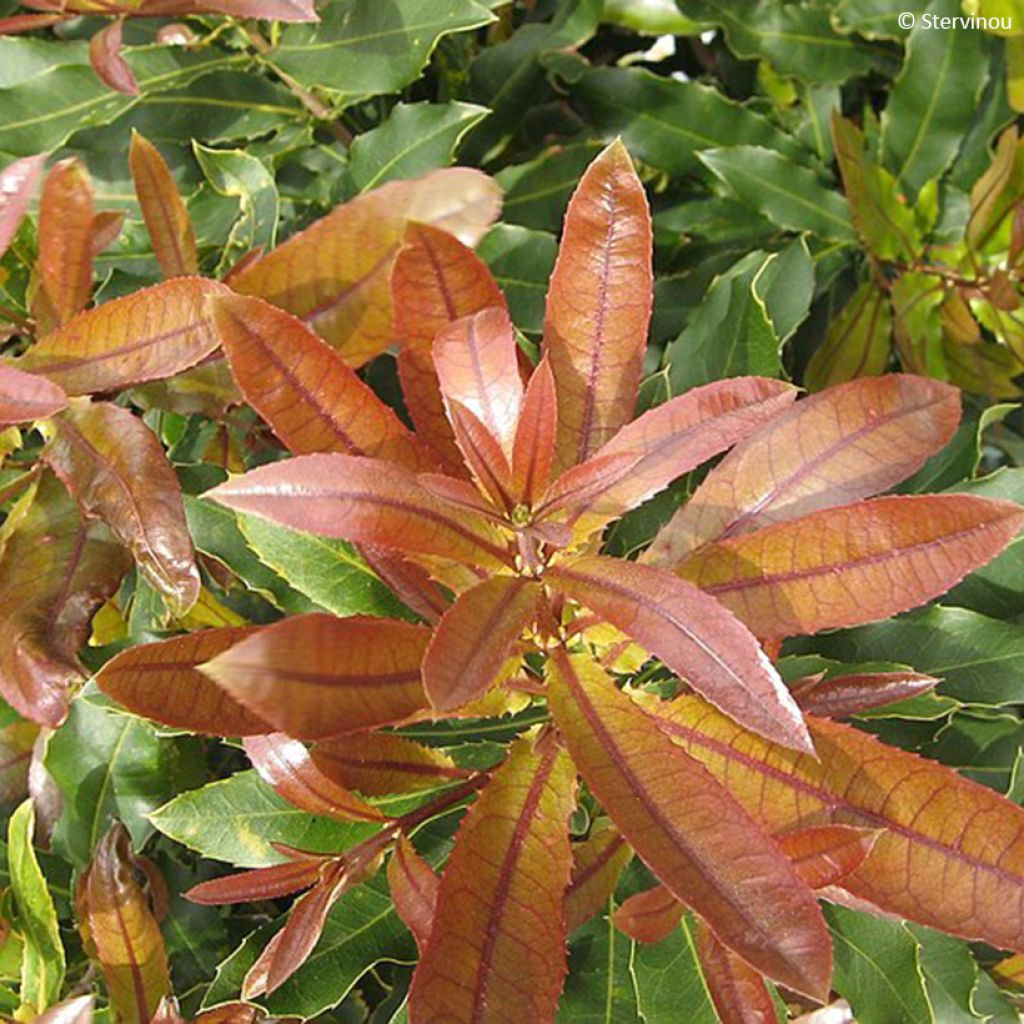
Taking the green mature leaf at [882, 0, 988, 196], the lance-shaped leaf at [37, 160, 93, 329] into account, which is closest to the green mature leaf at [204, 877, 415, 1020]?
the lance-shaped leaf at [37, 160, 93, 329]

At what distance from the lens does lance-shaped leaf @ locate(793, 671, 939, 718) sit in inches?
31.4

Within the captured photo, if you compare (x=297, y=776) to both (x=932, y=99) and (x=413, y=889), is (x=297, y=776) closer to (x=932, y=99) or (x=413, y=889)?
(x=413, y=889)

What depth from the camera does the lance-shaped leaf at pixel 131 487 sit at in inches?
30.7

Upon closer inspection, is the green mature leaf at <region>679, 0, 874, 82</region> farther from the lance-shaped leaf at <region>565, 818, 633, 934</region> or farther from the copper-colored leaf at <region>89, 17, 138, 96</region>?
the lance-shaped leaf at <region>565, 818, 633, 934</region>

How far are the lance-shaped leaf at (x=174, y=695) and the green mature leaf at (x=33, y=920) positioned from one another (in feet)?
1.12

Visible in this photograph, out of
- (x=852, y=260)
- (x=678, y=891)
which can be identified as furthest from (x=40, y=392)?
(x=852, y=260)

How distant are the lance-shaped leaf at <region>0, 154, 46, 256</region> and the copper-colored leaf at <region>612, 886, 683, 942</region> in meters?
0.63

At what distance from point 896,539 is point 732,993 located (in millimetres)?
306

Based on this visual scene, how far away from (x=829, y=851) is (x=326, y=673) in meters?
0.29

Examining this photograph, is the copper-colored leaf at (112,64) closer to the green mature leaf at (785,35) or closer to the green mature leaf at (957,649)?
the green mature leaf at (785,35)

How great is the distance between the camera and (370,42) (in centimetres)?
121

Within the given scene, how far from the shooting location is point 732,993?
0.77 m

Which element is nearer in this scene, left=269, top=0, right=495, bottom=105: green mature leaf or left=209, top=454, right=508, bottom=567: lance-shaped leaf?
left=209, top=454, right=508, bottom=567: lance-shaped leaf

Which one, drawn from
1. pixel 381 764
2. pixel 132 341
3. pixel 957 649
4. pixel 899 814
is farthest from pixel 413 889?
pixel 957 649
